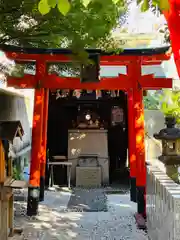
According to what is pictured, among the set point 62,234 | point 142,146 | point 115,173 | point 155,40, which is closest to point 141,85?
point 142,146

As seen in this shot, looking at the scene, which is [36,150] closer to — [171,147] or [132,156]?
[132,156]

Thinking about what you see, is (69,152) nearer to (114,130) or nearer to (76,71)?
(114,130)

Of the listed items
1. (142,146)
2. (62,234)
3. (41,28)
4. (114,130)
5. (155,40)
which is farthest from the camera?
(155,40)

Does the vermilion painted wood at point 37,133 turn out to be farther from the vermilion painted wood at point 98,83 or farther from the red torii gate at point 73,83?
the vermilion painted wood at point 98,83

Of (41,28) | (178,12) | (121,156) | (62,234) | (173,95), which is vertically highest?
(41,28)

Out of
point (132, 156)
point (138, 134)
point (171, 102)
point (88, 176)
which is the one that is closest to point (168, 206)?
point (171, 102)

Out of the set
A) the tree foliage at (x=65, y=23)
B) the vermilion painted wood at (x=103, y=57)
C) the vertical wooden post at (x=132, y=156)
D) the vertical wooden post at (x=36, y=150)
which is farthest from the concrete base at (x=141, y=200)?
the tree foliage at (x=65, y=23)

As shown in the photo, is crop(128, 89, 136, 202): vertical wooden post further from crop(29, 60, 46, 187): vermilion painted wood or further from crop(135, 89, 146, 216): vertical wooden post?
crop(29, 60, 46, 187): vermilion painted wood

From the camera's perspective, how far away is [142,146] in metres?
7.35

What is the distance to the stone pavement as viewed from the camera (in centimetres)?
607

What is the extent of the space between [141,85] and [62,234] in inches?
142

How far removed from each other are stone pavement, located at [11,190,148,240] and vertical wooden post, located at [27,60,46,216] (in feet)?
1.04

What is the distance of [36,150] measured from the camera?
7.48 metres

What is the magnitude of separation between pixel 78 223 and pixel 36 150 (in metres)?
1.77
